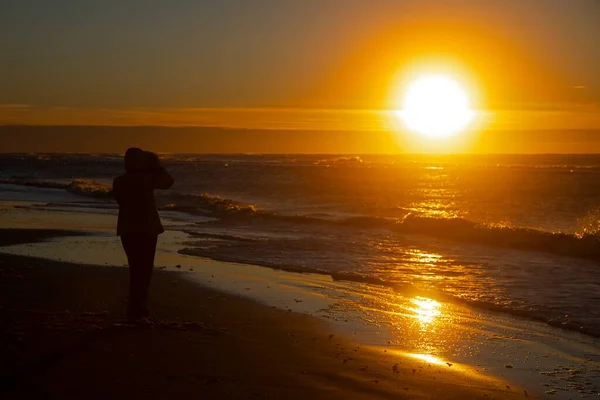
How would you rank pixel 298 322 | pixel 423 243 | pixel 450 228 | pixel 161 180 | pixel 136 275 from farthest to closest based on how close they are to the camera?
pixel 450 228
pixel 423 243
pixel 298 322
pixel 136 275
pixel 161 180

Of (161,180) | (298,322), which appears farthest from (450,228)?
(161,180)

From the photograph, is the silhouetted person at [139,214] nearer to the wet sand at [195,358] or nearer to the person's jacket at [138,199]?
the person's jacket at [138,199]

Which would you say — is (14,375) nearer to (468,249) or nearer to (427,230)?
(468,249)

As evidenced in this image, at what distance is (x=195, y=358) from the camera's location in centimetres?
629

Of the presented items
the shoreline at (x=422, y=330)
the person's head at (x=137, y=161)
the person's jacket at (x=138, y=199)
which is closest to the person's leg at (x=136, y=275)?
the person's jacket at (x=138, y=199)

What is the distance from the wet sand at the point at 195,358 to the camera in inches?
217

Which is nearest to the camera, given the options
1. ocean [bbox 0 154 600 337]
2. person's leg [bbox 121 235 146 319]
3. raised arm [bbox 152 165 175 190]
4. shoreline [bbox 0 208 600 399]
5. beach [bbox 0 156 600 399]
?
beach [bbox 0 156 600 399]

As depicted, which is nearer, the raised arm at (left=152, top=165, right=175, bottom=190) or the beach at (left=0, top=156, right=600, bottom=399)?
the beach at (left=0, top=156, right=600, bottom=399)

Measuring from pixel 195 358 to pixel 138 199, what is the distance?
1950 millimetres

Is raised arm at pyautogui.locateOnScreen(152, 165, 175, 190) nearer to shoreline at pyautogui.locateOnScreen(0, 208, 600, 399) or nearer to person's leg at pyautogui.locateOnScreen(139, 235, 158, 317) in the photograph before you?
person's leg at pyautogui.locateOnScreen(139, 235, 158, 317)

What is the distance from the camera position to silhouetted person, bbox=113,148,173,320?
Result: 24.4ft

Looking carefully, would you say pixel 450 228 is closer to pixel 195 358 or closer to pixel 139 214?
pixel 139 214

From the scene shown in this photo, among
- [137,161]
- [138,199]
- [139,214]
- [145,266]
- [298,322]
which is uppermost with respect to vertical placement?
[137,161]

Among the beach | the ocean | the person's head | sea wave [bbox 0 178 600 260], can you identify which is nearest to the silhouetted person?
the person's head
